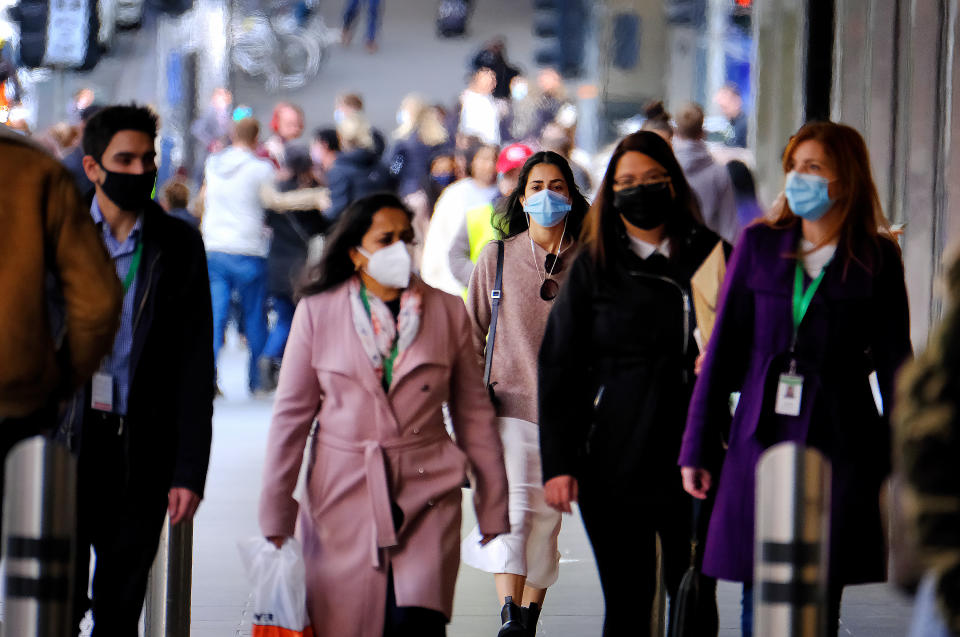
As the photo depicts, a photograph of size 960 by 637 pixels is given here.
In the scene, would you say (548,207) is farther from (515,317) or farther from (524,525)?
(524,525)

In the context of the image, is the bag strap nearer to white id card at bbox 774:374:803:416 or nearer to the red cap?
white id card at bbox 774:374:803:416

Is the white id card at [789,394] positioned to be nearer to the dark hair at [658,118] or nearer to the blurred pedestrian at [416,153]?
the dark hair at [658,118]

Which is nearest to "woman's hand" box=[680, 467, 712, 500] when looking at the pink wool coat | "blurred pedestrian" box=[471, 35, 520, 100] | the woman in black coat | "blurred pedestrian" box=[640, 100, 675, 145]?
the woman in black coat

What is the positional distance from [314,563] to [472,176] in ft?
23.0

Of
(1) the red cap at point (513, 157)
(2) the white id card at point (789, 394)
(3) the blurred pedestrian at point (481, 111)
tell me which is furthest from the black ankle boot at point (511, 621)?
(3) the blurred pedestrian at point (481, 111)

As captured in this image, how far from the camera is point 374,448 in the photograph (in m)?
5.26

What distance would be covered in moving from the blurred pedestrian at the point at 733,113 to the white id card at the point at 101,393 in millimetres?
12389

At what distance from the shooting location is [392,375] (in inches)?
211

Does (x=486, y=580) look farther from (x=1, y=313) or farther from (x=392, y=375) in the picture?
(x=1, y=313)

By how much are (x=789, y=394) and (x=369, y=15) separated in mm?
30577

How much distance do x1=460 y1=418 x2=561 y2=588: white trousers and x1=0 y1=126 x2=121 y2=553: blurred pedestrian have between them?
2274 mm

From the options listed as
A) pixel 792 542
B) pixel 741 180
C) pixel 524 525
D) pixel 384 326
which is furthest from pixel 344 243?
pixel 741 180

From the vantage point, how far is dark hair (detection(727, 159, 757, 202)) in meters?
12.2

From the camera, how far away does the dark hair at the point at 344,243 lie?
5.50 meters
